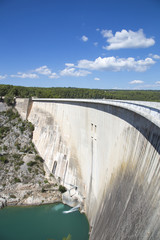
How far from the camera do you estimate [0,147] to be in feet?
109

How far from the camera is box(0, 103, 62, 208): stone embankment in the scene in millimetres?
25938

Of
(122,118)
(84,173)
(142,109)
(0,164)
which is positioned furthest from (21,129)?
(142,109)

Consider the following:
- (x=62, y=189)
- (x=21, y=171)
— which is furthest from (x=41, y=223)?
(x=21, y=171)

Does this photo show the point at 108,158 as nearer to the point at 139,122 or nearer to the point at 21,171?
the point at 139,122

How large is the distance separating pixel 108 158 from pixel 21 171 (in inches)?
646

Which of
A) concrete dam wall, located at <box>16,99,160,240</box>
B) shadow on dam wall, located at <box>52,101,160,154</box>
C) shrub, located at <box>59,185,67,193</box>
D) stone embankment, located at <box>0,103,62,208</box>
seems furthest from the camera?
stone embankment, located at <box>0,103,62,208</box>

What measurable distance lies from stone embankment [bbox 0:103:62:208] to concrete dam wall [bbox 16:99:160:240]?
1512 millimetres

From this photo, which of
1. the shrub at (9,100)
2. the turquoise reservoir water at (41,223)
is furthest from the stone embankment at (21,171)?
the shrub at (9,100)

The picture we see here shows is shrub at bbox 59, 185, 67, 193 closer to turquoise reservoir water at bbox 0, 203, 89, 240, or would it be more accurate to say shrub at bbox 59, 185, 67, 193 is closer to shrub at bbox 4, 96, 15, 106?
turquoise reservoir water at bbox 0, 203, 89, 240

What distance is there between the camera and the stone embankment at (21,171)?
25.9m

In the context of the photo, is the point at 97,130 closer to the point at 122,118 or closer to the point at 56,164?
the point at 122,118

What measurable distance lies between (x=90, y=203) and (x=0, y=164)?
51.6 ft

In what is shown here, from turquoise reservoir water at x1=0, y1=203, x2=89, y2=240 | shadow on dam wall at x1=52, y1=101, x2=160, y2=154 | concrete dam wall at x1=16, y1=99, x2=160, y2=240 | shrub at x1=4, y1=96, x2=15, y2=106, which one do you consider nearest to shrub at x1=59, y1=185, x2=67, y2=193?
concrete dam wall at x1=16, y1=99, x2=160, y2=240

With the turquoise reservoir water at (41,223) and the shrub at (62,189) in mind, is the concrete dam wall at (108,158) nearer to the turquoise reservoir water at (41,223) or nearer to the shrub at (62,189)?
the shrub at (62,189)
